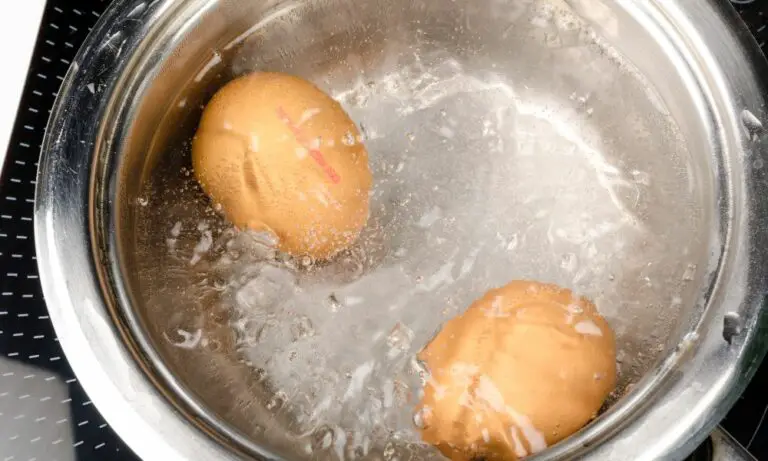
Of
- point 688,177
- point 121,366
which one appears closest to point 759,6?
point 688,177

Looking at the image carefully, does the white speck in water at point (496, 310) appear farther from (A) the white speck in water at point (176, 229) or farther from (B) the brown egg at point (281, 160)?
(A) the white speck in water at point (176, 229)

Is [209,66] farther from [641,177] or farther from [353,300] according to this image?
[641,177]

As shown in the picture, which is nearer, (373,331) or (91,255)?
(91,255)

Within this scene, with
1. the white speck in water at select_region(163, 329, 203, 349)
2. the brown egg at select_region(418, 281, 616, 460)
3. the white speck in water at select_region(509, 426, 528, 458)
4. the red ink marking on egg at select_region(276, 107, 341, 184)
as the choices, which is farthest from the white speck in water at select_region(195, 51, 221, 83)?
the white speck in water at select_region(509, 426, 528, 458)

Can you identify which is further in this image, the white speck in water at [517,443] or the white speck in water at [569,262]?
the white speck in water at [569,262]

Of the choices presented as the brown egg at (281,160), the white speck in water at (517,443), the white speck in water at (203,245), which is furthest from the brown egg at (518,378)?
the white speck in water at (203,245)

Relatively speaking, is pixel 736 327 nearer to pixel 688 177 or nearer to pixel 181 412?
pixel 688 177
